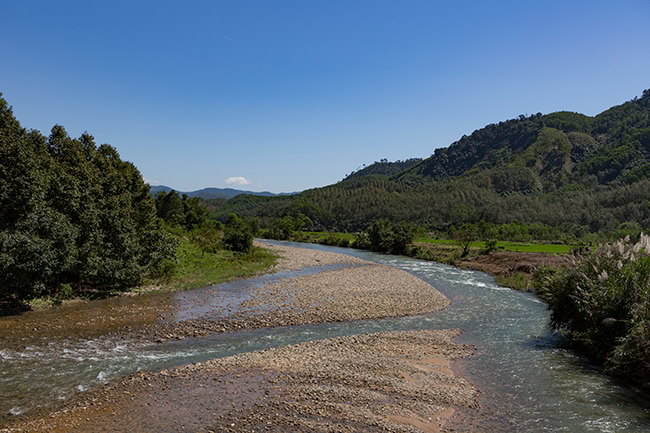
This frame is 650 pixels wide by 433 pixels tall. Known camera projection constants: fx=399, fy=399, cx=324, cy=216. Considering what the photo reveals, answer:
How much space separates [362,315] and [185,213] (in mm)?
62628

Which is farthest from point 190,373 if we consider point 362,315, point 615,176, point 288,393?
point 615,176

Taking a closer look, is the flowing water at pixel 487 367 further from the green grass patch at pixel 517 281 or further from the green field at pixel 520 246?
the green field at pixel 520 246

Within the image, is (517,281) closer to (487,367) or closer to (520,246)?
(487,367)

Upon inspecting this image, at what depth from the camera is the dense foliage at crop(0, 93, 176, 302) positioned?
78.2 ft

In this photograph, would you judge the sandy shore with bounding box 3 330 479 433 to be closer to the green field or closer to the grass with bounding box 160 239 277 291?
the grass with bounding box 160 239 277 291

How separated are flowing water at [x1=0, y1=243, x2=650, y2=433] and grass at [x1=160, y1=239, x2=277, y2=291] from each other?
10878 millimetres

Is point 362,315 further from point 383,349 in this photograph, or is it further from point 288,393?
point 288,393

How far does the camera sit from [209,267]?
46625 mm

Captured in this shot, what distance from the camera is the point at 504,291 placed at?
38.6 m

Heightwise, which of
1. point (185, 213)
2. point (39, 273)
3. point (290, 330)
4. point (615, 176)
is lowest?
point (290, 330)

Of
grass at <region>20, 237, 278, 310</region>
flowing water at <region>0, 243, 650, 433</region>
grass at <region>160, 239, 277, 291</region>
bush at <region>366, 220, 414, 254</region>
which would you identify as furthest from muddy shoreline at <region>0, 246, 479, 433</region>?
bush at <region>366, 220, 414, 254</region>

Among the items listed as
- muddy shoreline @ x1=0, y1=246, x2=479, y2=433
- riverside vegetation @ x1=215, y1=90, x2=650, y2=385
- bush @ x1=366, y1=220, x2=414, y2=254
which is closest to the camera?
muddy shoreline @ x1=0, y1=246, x2=479, y2=433

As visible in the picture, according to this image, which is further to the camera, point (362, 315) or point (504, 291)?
point (504, 291)

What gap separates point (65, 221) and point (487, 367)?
2669 centimetres
